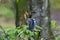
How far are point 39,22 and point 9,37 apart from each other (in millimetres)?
957

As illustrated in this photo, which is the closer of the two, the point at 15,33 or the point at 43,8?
the point at 15,33

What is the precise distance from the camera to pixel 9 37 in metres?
2.40

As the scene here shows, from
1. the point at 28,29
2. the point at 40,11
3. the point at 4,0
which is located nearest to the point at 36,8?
the point at 40,11

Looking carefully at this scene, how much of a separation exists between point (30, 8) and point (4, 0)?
284cm

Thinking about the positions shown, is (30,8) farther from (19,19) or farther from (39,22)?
(19,19)

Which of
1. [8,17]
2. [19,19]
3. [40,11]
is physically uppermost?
[40,11]

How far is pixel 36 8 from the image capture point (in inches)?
130

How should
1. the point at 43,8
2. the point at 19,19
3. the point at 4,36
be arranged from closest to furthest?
the point at 4,36 → the point at 43,8 → the point at 19,19

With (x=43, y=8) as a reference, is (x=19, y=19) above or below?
below

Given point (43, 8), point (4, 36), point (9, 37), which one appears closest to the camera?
point (4, 36)

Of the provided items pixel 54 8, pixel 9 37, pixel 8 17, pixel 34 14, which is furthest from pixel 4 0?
pixel 54 8

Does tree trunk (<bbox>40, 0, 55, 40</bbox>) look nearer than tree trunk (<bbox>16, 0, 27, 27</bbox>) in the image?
Yes

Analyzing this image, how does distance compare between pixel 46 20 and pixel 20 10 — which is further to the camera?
pixel 20 10

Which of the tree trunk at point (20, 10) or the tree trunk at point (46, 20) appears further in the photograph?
the tree trunk at point (20, 10)
